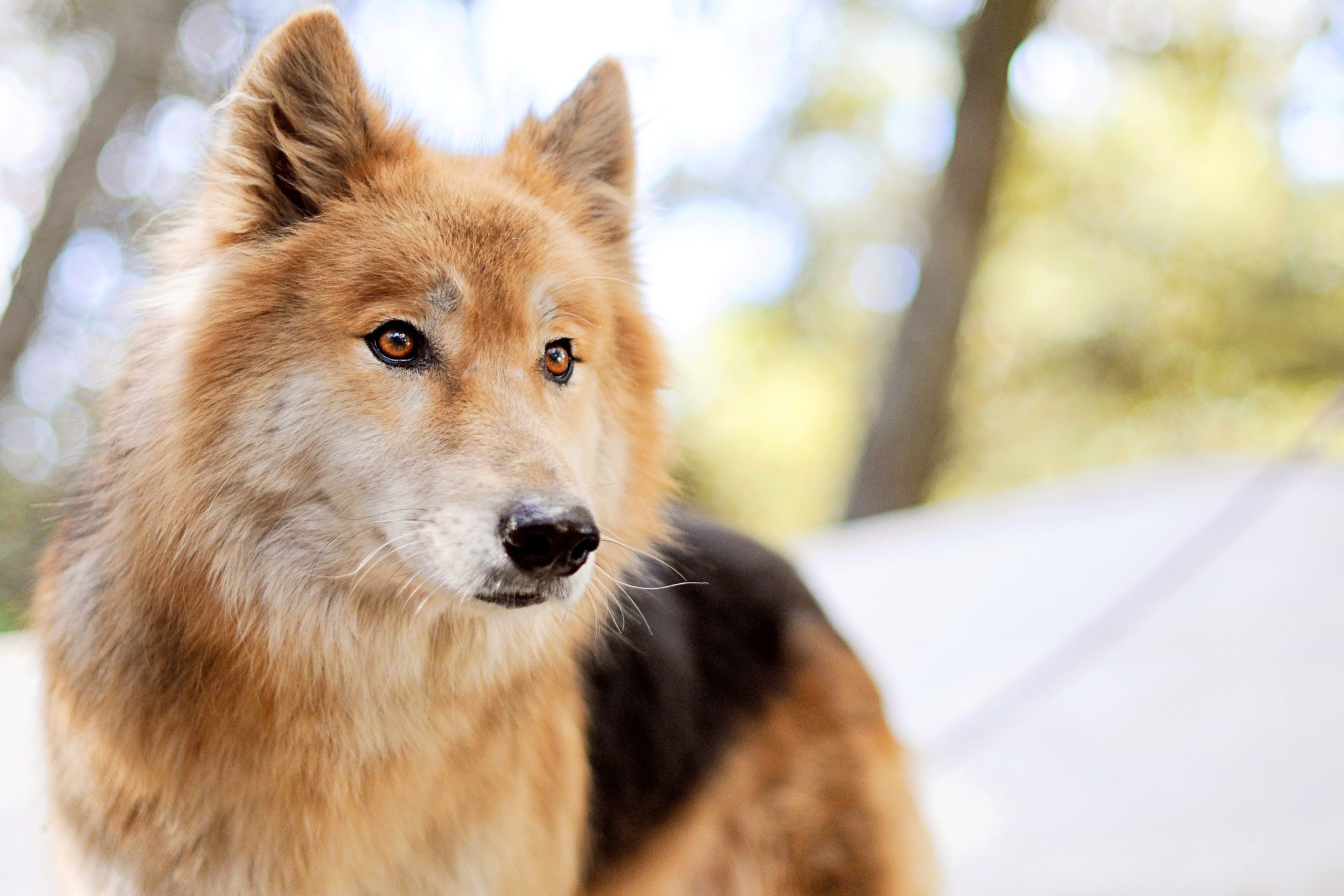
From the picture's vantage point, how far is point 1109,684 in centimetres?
392

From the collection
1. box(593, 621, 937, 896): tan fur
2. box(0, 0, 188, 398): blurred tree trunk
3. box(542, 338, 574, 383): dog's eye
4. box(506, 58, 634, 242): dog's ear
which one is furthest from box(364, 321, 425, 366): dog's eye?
box(0, 0, 188, 398): blurred tree trunk

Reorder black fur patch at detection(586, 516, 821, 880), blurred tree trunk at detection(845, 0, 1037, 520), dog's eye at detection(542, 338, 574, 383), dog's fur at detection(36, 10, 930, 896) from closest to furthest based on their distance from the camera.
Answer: dog's fur at detection(36, 10, 930, 896) < dog's eye at detection(542, 338, 574, 383) < black fur patch at detection(586, 516, 821, 880) < blurred tree trunk at detection(845, 0, 1037, 520)

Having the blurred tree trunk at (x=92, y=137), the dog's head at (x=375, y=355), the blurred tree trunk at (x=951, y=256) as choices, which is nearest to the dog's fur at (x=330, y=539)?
the dog's head at (x=375, y=355)

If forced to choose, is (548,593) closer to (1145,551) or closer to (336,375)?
(336,375)

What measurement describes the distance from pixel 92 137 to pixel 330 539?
4.13 metres

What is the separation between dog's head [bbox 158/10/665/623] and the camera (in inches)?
59.8

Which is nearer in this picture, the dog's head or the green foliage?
the dog's head

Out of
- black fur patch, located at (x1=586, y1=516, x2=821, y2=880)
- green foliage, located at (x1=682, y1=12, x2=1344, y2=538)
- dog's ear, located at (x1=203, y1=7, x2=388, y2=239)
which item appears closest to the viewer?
dog's ear, located at (x1=203, y1=7, x2=388, y2=239)

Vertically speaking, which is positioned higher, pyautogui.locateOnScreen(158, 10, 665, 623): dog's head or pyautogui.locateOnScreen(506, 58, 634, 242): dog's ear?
pyautogui.locateOnScreen(506, 58, 634, 242): dog's ear

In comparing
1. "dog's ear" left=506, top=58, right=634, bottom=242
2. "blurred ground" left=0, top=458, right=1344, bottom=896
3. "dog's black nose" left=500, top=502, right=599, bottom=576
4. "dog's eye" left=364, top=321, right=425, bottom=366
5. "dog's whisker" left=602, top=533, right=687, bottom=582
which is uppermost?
"dog's ear" left=506, top=58, right=634, bottom=242

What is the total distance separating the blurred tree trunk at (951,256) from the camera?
6309mm

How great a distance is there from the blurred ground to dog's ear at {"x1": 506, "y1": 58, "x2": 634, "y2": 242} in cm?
156

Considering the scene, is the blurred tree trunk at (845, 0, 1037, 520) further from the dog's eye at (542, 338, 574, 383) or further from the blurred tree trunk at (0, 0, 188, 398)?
the dog's eye at (542, 338, 574, 383)

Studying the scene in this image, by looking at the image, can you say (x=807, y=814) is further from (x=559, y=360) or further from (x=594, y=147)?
(x=594, y=147)
